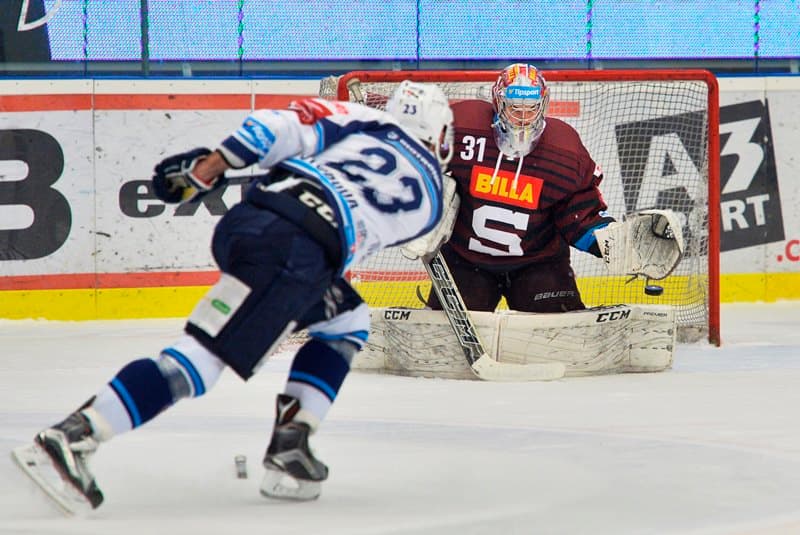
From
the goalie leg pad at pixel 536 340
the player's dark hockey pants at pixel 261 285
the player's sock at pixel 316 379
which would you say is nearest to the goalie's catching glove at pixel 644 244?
the goalie leg pad at pixel 536 340

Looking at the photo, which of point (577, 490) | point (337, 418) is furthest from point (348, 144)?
point (337, 418)

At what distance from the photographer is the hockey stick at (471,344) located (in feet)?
15.6

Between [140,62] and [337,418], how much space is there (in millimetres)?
3498

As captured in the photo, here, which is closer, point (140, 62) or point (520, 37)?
point (140, 62)

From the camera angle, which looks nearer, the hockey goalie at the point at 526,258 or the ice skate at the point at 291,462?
the ice skate at the point at 291,462

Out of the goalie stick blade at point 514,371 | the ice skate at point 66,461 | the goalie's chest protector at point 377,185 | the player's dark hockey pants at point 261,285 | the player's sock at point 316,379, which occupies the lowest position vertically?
the goalie stick blade at point 514,371

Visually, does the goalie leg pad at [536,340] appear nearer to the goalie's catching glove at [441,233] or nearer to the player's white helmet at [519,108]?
the goalie's catching glove at [441,233]

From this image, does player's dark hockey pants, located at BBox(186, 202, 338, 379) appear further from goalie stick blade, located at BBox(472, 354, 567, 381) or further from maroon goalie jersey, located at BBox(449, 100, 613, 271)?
maroon goalie jersey, located at BBox(449, 100, 613, 271)

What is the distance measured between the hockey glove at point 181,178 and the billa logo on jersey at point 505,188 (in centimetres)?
246

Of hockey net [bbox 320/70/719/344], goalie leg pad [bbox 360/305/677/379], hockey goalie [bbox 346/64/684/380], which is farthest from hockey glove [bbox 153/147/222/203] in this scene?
hockey net [bbox 320/70/719/344]

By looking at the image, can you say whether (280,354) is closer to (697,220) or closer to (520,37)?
(697,220)

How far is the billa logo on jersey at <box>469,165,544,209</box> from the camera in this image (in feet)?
16.5

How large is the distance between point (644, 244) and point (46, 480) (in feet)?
9.88

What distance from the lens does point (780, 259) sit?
Answer: 7.20 meters
